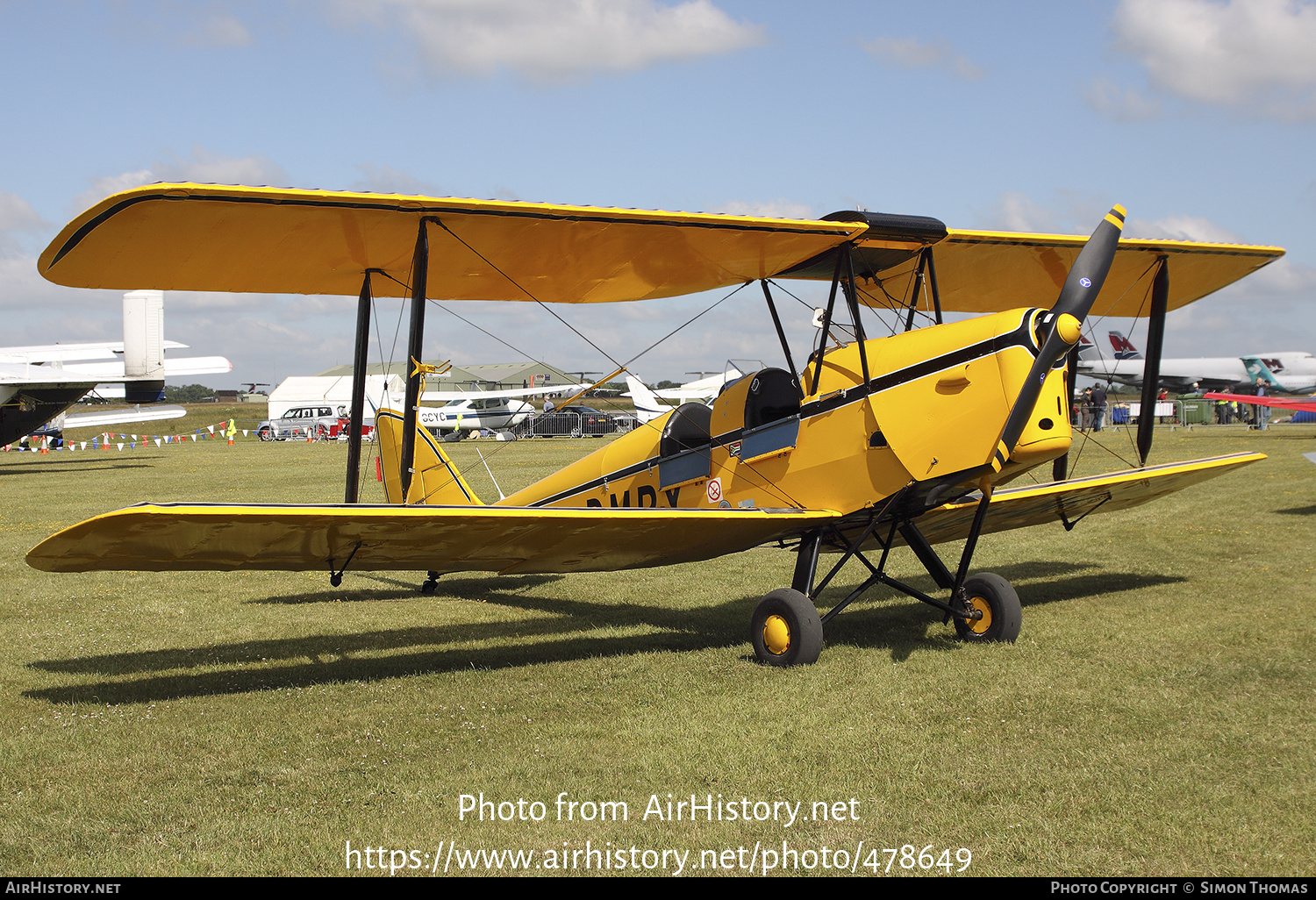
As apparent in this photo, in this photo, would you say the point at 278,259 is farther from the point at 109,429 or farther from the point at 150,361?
the point at 109,429

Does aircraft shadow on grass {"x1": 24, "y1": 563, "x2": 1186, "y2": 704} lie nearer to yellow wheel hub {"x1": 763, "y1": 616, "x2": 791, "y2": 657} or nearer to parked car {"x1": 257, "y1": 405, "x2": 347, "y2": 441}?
yellow wheel hub {"x1": 763, "y1": 616, "x2": 791, "y2": 657}

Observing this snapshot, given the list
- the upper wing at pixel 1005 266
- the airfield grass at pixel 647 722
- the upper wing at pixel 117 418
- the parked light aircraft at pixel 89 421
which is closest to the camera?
the airfield grass at pixel 647 722

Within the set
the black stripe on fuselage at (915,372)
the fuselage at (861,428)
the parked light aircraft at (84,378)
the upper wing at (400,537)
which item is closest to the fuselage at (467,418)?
the parked light aircraft at (84,378)

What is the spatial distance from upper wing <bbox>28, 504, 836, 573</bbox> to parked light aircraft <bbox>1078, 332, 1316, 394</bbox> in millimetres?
53879

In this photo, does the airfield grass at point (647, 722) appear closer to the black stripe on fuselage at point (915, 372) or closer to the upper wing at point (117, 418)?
the black stripe on fuselage at point (915, 372)

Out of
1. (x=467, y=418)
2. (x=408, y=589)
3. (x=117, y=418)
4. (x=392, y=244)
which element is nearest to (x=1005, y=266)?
(x=392, y=244)

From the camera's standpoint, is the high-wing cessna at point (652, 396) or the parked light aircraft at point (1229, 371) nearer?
the high-wing cessna at point (652, 396)

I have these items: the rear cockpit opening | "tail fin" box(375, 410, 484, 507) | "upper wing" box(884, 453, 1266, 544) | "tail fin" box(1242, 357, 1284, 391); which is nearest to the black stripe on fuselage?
the rear cockpit opening

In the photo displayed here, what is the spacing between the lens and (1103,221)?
238 inches

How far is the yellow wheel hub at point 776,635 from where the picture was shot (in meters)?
6.23

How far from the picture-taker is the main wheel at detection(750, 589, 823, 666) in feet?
20.0

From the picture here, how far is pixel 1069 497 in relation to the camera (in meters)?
7.79

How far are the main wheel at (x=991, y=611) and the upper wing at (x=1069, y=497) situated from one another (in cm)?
56

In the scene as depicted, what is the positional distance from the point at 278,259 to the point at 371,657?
9.36ft
